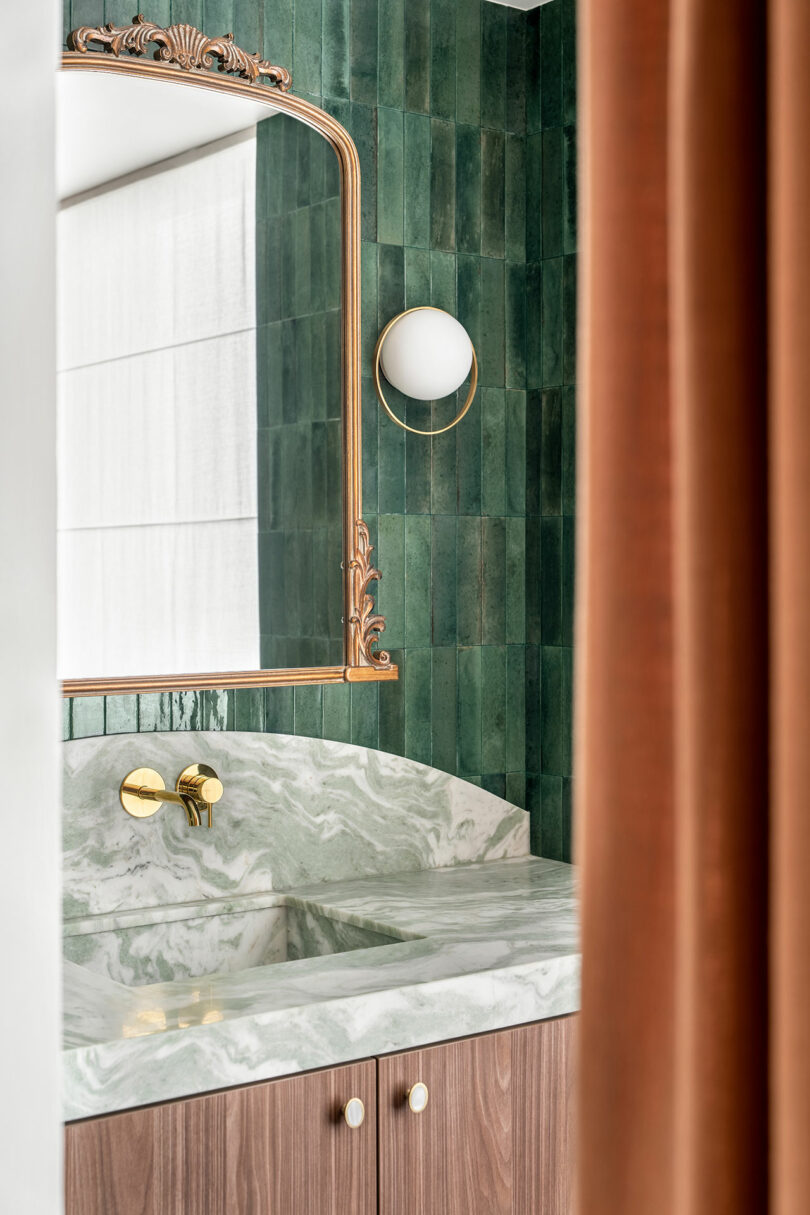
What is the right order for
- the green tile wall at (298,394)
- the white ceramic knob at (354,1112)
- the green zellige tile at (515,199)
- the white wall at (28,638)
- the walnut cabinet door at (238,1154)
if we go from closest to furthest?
the white wall at (28,638)
the walnut cabinet door at (238,1154)
the white ceramic knob at (354,1112)
the green tile wall at (298,394)
the green zellige tile at (515,199)

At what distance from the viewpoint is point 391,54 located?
225 cm

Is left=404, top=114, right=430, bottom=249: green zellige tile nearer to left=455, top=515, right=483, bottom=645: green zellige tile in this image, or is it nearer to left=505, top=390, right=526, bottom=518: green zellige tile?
left=505, top=390, right=526, bottom=518: green zellige tile

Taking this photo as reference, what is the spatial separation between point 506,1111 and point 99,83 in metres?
1.61

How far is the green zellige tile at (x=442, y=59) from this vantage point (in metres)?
2.30

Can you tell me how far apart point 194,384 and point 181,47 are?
529 mm

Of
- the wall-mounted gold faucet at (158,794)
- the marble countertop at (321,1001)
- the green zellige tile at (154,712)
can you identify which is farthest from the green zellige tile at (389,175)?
the marble countertop at (321,1001)

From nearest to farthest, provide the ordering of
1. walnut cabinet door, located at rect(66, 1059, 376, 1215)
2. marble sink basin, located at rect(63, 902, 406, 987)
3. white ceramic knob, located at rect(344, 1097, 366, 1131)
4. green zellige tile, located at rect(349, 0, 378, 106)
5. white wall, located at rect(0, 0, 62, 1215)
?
white wall, located at rect(0, 0, 62, 1215) → walnut cabinet door, located at rect(66, 1059, 376, 1215) → white ceramic knob, located at rect(344, 1097, 366, 1131) → marble sink basin, located at rect(63, 902, 406, 987) → green zellige tile, located at rect(349, 0, 378, 106)

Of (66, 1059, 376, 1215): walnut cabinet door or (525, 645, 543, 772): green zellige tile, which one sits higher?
(525, 645, 543, 772): green zellige tile

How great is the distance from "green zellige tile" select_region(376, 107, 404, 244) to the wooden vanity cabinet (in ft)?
4.50

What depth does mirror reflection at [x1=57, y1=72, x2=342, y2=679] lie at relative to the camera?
1934 millimetres

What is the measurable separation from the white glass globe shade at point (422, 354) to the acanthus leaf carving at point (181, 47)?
0.44m

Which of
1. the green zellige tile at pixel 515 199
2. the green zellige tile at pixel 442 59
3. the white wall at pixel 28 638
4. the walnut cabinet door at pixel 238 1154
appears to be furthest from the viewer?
the green zellige tile at pixel 515 199

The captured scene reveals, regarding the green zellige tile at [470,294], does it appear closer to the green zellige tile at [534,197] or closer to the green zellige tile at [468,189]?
the green zellige tile at [468,189]

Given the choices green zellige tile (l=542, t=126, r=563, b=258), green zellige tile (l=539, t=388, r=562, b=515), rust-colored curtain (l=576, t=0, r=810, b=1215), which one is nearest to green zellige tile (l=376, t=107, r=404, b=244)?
green zellige tile (l=542, t=126, r=563, b=258)
